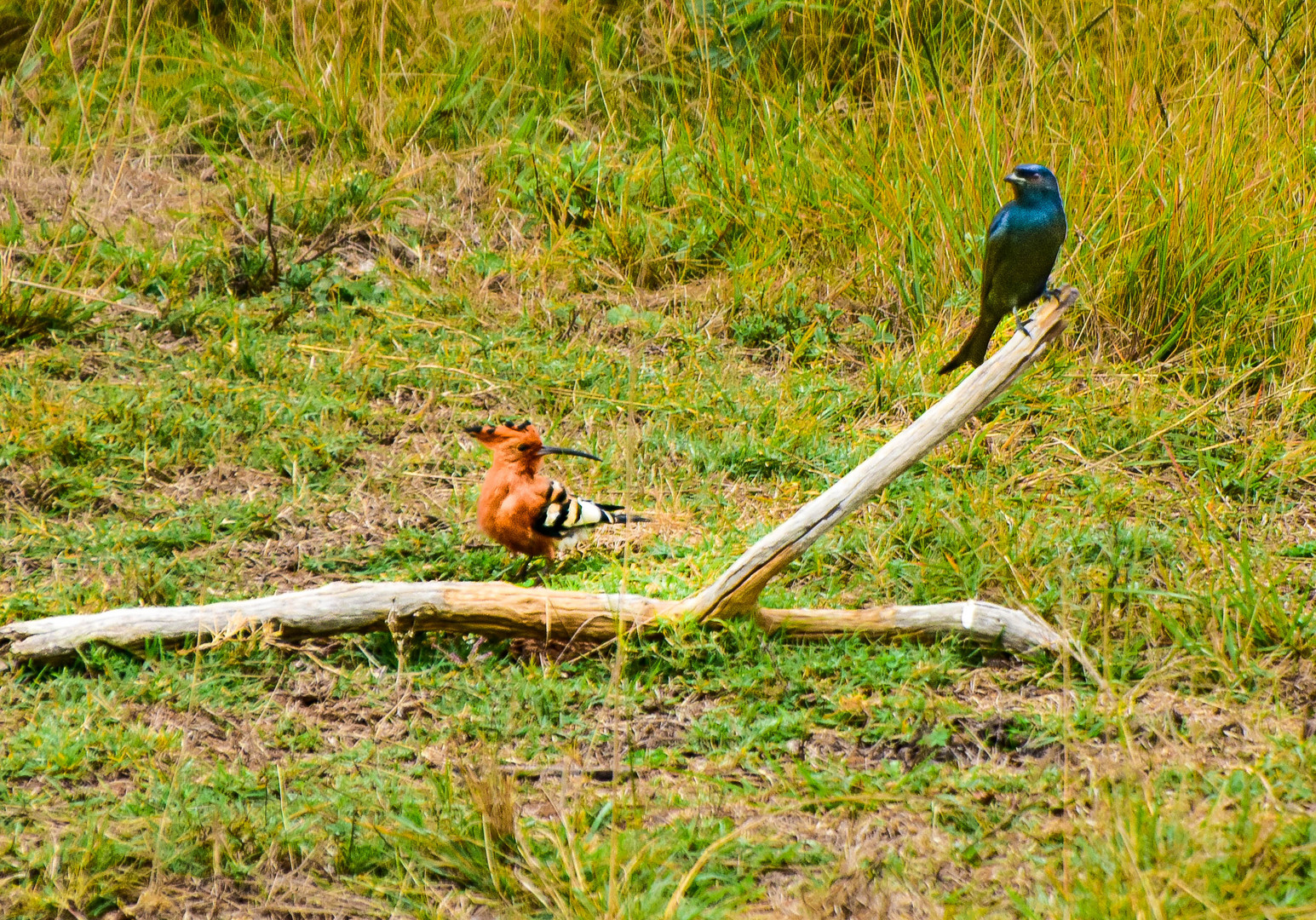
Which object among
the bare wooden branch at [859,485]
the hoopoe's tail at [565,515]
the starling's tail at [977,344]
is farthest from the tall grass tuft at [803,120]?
the hoopoe's tail at [565,515]

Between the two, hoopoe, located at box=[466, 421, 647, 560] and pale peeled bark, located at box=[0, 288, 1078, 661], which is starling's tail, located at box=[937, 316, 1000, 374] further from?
hoopoe, located at box=[466, 421, 647, 560]

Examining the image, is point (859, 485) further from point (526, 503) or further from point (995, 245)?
point (526, 503)

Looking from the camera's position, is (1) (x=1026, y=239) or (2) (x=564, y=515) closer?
(1) (x=1026, y=239)

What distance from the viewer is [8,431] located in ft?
13.3

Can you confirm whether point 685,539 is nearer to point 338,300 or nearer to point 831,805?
point 831,805

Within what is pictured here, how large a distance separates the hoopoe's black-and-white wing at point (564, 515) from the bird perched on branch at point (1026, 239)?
4.45ft

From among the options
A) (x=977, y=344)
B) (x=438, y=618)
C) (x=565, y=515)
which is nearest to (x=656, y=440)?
(x=565, y=515)

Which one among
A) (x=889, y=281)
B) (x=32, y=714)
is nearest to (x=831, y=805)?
(x=32, y=714)

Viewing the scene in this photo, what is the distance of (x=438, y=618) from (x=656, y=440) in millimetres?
1359

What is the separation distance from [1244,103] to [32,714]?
4.88 meters

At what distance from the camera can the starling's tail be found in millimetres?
3449

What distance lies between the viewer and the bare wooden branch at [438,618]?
3.02 metres

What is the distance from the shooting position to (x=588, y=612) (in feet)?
10.0

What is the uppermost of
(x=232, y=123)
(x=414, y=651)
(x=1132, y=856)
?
(x=232, y=123)
